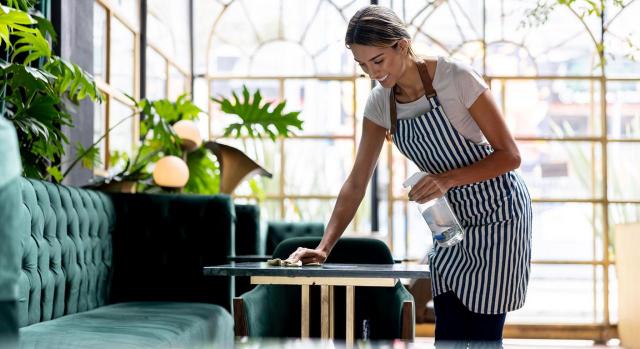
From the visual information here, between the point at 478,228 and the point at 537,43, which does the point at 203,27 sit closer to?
the point at 537,43

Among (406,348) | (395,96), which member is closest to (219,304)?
(395,96)

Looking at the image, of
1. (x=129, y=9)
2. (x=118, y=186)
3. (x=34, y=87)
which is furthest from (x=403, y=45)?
(x=129, y=9)

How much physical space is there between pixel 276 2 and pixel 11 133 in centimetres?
620

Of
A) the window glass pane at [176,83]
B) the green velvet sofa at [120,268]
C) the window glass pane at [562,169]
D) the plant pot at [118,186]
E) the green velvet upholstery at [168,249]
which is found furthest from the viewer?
the window glass pane at [562,169]

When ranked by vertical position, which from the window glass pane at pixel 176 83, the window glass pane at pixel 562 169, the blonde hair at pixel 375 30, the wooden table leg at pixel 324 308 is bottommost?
the wooden table leg at pixel 324 308

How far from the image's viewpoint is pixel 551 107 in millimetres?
7195

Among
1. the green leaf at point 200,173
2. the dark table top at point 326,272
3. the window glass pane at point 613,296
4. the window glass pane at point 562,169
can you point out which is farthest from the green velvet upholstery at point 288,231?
the dark table top at point 326,272

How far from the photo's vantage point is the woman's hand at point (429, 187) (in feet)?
6.34

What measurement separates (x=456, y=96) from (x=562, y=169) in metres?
5.34

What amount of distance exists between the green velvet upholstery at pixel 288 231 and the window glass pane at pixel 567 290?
2.31 meters

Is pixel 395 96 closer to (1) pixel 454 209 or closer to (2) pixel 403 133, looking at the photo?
(2) pixel 403 133

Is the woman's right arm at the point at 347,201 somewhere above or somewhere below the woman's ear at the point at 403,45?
below

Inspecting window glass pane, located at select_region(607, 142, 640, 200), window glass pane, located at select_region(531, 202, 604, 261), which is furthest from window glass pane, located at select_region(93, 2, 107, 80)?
window glass pane, located at select_region(607, 142, 640, 200)

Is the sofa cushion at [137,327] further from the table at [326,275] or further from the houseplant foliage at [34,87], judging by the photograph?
the houseplant foliage at [34,87]
